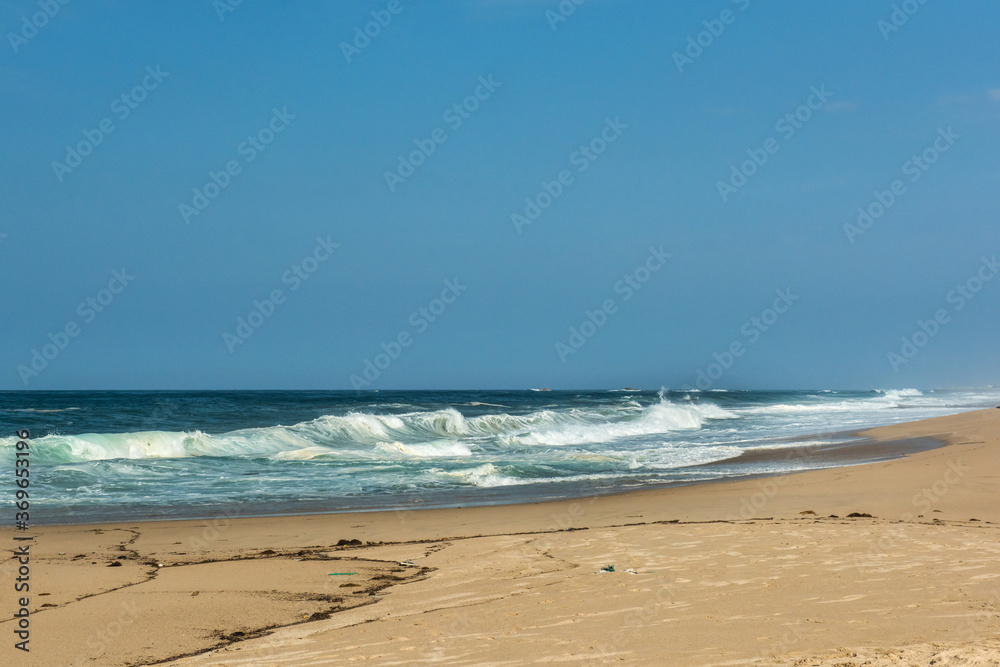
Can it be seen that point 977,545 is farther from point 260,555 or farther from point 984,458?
point 984,458

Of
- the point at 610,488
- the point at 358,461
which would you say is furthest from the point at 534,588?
the point at 358,461

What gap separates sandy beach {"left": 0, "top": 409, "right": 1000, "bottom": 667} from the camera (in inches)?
186

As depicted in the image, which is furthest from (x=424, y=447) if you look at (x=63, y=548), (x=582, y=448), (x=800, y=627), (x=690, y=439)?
(x=800, y=627)

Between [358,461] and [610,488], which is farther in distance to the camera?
[358,461]

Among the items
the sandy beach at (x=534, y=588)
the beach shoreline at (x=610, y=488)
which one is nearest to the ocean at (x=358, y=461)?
the beach shoreline at (x=610, y=488)

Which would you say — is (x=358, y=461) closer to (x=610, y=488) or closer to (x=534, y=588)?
(x=610, y=488)

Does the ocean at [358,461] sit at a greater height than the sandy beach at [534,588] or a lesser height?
lesser

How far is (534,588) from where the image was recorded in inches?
254

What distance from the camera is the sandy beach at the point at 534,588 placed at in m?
4.73

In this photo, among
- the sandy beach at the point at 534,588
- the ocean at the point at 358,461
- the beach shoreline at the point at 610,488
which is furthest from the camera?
the ocean at the point at 358,461

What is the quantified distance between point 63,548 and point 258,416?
2896cm

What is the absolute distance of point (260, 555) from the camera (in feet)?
27.9

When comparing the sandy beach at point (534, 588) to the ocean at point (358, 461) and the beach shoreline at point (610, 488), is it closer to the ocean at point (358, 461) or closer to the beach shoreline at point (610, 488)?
the beach shoreline at point (610, 488)

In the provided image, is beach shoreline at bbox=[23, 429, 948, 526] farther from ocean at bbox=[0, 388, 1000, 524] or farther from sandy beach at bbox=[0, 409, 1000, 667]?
sandy beach at bbox=[0, 409, 1000, 667]
